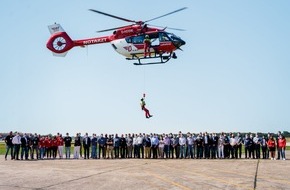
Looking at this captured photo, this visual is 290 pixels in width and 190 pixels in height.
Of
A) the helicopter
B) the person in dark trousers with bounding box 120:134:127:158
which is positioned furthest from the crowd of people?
the helicopter

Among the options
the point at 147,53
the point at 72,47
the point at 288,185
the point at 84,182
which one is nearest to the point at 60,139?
the point at 72,47

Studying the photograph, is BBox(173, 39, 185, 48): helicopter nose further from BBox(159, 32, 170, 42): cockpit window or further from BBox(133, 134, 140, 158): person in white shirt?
BBox(133, 134, 140, 158): person in white shirt

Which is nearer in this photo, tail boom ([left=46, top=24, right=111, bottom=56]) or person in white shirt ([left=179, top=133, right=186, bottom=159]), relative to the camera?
person in white shirt ([left=179, top=133, right=186, bottom=159])

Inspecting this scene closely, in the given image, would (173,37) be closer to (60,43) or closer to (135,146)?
(135,146)

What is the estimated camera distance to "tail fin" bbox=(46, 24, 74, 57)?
98.8 feet

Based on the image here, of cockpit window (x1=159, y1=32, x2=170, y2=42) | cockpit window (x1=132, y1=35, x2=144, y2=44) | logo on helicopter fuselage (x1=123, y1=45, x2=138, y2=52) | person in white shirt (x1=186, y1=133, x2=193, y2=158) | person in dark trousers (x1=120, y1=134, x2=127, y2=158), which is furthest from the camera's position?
person in dark trousers (x1=120, y1=134, x2=127, y2=158)

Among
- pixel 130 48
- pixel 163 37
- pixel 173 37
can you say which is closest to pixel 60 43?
pixel 130 48

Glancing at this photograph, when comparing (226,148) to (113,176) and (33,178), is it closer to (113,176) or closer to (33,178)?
(113,176)

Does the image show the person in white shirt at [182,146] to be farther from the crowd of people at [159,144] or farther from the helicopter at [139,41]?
the helicopter at [139,41]

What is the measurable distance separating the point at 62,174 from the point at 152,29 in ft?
43.5

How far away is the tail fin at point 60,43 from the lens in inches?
1186

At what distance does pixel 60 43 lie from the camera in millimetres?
30328

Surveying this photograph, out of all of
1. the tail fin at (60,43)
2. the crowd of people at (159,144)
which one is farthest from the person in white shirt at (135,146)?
the tail fin at (60,43)

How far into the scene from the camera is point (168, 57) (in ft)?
83.8
